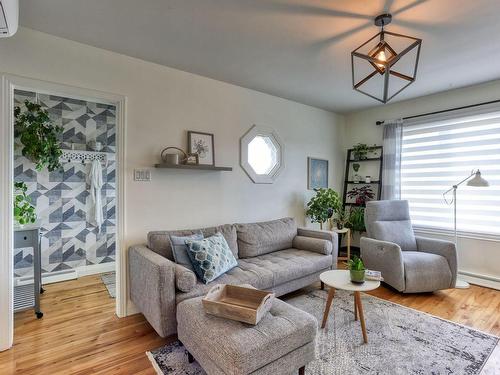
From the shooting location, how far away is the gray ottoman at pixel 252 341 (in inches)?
55.4

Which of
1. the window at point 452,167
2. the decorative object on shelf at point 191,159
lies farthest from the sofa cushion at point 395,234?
the decorative object on shelf at point 191,159

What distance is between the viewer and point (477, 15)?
1953mm

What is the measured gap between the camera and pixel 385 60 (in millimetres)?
1803

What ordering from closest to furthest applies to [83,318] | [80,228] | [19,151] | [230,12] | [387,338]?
[230,12]
[387,338]
[83,318]
[19,151]
[80,228]

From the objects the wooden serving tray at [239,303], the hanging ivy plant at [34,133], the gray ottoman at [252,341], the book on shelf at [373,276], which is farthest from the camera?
the hanging ivy plant at [34,133]

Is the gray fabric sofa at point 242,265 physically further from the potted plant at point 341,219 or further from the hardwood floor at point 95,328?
the potted plant at point 341,219

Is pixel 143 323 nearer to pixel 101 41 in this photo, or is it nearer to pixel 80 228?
pixel 80 228

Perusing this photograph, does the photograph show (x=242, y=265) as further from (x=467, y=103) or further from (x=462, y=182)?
(x=467, y=103)

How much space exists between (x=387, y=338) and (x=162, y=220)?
2.27 meters

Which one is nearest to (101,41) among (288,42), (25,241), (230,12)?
(230,12)

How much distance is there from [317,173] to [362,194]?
818 millimetres

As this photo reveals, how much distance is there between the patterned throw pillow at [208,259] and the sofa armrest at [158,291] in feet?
0.85

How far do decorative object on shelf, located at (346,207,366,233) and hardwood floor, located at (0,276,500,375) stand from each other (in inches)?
45.7

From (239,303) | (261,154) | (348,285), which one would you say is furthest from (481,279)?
(239,303)
